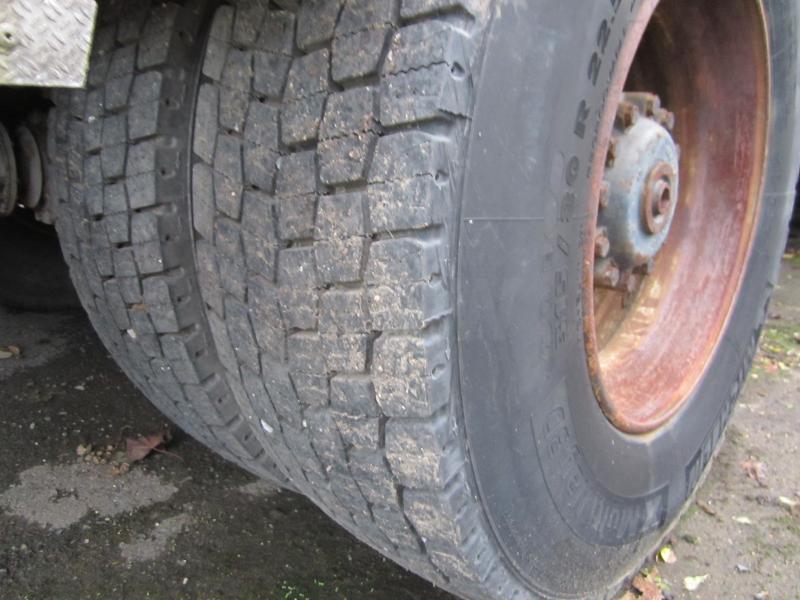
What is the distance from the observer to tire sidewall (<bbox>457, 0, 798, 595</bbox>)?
1.07m

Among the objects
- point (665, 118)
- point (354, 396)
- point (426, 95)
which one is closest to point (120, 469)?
point (354, 396)

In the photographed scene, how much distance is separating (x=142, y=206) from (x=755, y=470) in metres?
1.84

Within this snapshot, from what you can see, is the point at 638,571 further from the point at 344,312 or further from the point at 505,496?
the point at 344,312

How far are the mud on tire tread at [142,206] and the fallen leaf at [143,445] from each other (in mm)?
442

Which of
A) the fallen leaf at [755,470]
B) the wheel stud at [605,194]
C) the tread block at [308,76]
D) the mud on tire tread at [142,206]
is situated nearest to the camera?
the tread block at [308,76]

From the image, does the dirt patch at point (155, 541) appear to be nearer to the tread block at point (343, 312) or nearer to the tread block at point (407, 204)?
the tread block at point (343, 312)

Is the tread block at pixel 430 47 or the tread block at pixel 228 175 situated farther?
the tread block at pixel 228 175

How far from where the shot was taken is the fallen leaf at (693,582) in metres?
1.83

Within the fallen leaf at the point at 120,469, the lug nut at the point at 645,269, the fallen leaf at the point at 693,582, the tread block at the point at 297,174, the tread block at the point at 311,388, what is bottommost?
the fallen leaf at the point at 120,469

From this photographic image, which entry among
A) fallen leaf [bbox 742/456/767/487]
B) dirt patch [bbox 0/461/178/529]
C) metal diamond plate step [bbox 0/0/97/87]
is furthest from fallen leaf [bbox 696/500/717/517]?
metal diamond plate step [bbox 0/0/97/87]

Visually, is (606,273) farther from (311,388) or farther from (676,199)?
(311,388)

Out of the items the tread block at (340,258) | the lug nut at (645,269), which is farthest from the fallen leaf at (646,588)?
the tread block at (340,258)

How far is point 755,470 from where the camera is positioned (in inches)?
90.9

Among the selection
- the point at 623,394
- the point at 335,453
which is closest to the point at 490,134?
the point at 335,453
